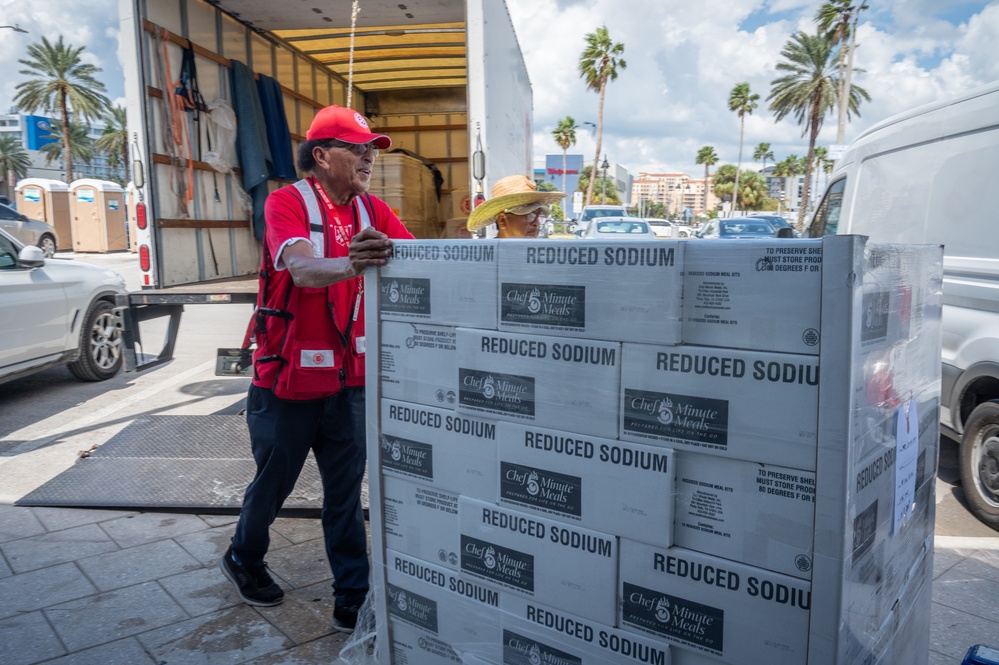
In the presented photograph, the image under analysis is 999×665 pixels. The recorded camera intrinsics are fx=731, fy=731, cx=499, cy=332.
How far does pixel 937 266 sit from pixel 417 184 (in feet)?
23.4

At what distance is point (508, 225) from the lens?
3.65 metres

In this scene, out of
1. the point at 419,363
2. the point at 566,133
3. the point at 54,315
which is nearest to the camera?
the point at 419,363

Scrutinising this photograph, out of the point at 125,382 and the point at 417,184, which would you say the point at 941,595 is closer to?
the point at 417,184

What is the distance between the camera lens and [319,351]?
9.36 ft

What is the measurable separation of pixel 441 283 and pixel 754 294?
870 millimetres

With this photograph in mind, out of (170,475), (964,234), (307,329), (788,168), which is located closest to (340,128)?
(307,329)

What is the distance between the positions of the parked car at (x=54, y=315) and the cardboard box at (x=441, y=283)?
18.2 feet

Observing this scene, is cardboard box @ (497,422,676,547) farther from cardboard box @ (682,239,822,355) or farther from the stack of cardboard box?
cardboard box @ (682,239,822,355)

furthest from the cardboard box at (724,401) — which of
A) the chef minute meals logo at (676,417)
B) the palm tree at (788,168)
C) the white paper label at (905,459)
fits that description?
the palm tree at (788,168)

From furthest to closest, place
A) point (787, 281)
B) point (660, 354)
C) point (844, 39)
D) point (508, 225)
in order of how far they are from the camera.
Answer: point (844, 39)
point (508, 225)
point (660, 354)
point (787, 281)

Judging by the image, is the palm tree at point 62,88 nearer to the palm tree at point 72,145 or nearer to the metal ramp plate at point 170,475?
the palm tree at point 72,145

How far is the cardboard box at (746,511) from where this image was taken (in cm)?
152

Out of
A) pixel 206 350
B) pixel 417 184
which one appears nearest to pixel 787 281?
pixel 417 184

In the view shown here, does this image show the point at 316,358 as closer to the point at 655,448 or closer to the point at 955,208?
the point at 655,448
